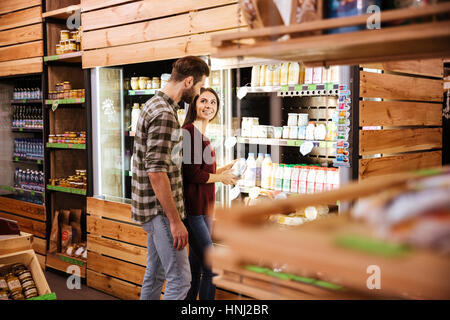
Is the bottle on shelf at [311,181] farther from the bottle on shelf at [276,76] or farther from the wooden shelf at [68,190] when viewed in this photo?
the wooden shelf at [68,190]

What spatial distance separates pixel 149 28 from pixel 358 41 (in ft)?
10.5

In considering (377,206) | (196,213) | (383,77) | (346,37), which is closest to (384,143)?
(383,77)

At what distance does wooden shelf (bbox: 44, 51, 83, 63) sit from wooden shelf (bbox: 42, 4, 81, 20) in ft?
1.46

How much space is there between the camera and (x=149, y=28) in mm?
4082

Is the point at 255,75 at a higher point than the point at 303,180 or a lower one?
higher

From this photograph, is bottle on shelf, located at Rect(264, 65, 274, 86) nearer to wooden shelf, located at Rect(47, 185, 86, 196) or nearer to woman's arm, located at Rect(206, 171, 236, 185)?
woman's arm, located at Rect(206, 171, 236, 185)

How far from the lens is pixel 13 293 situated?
308 centimetres

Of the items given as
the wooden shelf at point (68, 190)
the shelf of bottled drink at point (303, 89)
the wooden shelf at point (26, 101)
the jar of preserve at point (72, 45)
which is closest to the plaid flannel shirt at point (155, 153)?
the shelf of bottled drink at point (303, 89)

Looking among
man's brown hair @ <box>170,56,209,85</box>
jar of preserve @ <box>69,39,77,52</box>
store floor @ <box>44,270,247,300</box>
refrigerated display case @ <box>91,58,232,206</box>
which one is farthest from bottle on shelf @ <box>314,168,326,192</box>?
jar of preserve @ <box>69,39,77,52</box>

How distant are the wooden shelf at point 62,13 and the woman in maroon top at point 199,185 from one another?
231cm

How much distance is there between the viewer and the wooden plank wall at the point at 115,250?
4219mm

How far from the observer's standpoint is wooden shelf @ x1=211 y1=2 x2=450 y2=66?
1058 mm

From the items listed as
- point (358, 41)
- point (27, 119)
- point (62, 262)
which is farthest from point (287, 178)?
point (27, 119)
